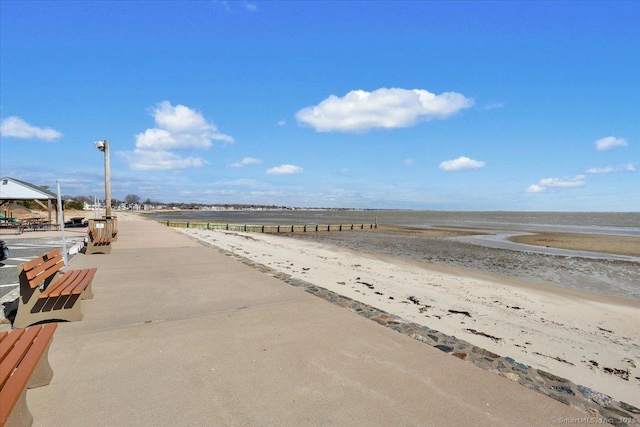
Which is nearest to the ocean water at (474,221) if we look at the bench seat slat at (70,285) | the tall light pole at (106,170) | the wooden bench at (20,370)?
the tall light pole at (106,170)

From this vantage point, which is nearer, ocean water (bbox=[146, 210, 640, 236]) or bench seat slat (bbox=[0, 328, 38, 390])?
bench seat slat (bbox=[0, 328, 38, 390])

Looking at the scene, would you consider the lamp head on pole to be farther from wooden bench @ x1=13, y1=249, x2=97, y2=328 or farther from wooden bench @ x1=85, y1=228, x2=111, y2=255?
wooden bench @ x1=13, y1=249, x2=97, y2=328

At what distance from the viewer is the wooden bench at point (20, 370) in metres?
1.94

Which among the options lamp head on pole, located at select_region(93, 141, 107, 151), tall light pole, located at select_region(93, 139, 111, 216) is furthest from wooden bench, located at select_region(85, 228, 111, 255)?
lamp head on pole, located at select_region(93, 141, 107, 151)

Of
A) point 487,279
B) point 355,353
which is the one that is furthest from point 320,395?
point 487,279

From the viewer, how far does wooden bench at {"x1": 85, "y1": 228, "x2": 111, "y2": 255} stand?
33.4 ft

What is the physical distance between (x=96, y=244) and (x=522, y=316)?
11.9m

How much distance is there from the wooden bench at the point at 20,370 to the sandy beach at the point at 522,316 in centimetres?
498

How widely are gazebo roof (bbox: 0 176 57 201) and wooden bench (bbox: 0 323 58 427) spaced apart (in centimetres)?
2351

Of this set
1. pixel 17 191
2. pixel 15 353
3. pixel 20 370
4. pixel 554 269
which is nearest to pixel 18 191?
pixel 17 191

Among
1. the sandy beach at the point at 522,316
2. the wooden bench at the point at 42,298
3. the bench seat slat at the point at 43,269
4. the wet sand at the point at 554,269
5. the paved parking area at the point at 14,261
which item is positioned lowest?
the wet sand at the point at 554,269

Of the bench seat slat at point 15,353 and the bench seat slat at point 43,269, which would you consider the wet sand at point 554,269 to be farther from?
the bench seat slat at point 15,353

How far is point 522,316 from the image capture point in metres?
7.04

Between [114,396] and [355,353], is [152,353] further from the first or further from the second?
[355,353]
